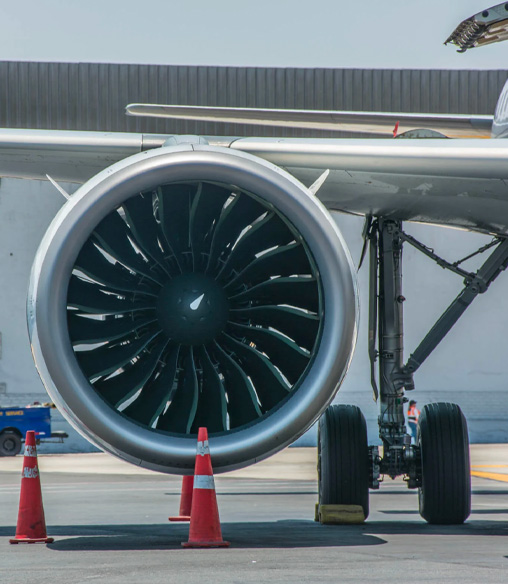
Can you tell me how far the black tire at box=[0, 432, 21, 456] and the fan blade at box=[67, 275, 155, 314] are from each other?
19145mm

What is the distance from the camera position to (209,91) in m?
26.3

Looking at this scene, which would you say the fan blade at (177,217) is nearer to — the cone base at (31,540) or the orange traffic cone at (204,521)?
the orange traffic cone at (204,521)

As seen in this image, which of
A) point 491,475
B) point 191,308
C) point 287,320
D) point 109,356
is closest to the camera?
point 109,356

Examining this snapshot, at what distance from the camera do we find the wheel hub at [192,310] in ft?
19.9

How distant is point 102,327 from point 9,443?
1943 centimetres

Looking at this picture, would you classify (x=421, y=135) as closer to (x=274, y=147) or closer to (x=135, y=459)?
(x=274, y=147)

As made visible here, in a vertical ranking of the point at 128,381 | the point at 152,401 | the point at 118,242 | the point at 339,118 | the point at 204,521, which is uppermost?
the point at 339,118

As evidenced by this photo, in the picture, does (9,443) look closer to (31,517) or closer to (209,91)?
(209,91)

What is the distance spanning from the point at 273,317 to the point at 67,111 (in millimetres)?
20762

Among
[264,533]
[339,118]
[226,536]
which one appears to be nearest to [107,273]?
[226,536]

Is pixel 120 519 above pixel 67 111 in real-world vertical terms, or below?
below

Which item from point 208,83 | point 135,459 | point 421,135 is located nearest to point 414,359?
point 421,135

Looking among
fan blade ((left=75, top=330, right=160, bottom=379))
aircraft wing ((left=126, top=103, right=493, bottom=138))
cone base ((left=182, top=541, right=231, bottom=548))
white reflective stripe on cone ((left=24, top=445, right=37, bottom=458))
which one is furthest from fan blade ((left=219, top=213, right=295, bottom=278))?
aircraft wing ((left=126, top=103, right=493, bottom=138))

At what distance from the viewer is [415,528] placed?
782 centimetres
